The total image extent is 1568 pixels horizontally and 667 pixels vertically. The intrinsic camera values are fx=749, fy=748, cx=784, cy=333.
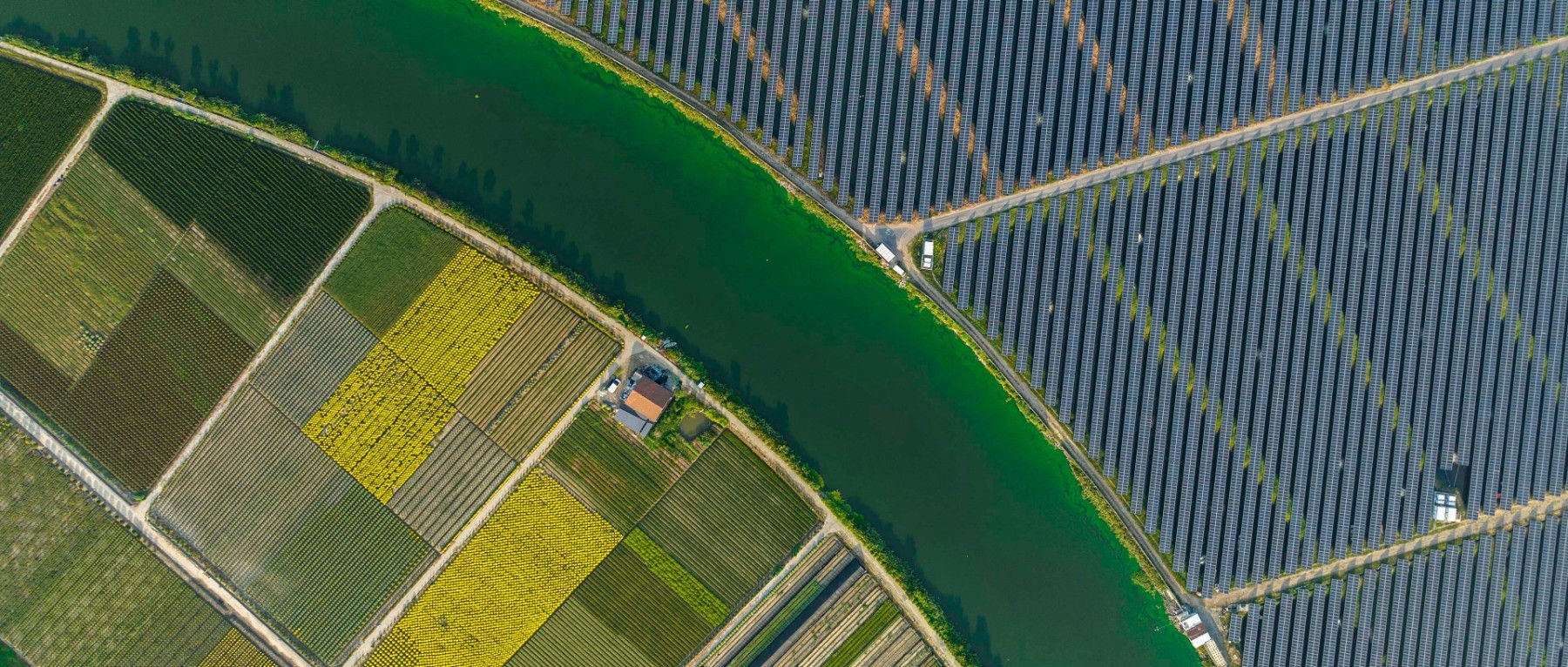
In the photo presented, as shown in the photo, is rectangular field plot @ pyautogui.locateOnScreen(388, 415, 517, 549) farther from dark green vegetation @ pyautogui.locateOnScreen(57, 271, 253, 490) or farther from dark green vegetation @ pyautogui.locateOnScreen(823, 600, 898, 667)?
dark green vegetation @ pyautogui.locateOnScreen(823, 600, 898, 667)

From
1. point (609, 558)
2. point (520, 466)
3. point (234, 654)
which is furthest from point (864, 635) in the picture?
point (234, 654)

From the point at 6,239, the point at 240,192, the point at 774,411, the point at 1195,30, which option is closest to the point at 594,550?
the point at 774,411

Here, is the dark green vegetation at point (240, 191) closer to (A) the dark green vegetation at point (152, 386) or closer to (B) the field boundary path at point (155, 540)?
(A) the dark green vegetation at point (152, 386)

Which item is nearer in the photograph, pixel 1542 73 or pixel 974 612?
pixel 1542 73

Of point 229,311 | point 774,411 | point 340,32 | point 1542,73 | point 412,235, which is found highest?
point 1542,73

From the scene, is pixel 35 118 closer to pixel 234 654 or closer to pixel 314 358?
pixel 314 358

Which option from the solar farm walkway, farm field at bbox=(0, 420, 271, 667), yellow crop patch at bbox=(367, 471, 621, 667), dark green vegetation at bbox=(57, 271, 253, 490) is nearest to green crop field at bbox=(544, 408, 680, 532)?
yellow crop patch at bbox=(367, 471, 621, 667)

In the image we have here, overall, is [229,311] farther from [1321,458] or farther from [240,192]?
[1321,458]
